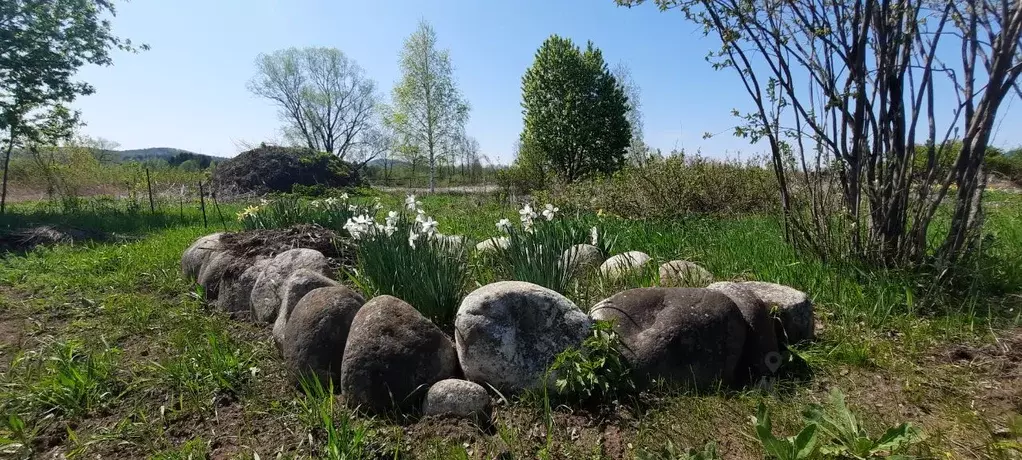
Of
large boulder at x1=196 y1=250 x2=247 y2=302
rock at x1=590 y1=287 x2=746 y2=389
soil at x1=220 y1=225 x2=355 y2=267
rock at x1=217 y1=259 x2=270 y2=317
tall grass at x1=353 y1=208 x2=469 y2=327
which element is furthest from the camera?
soil at x1=220 y1=225 x2=355 y2=267

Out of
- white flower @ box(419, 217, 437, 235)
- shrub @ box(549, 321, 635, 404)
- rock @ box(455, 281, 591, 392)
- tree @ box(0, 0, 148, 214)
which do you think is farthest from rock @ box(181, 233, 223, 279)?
tree @ box(0, 0, 148, 214)

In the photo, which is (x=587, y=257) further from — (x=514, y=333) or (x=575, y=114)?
(x=575, y=114)

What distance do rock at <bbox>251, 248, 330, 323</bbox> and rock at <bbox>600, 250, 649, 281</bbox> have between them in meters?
1.95

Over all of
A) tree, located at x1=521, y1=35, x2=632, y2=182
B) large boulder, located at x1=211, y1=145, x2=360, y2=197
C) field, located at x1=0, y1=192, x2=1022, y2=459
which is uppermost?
tree, located at x1=521, y1=35, x2=632, y2=182

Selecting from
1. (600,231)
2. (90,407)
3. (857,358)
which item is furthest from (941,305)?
(90,407)

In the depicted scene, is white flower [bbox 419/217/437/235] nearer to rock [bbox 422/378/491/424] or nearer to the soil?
the soil

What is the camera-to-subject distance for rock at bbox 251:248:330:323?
355 cm

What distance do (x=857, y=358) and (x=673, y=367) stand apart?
927mm

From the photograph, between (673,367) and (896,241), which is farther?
(896,241)

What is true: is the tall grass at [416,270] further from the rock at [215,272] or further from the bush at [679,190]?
the bush at [679,190]

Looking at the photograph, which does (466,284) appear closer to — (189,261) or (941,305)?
(941,305)

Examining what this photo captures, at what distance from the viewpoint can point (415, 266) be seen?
3.08 meters

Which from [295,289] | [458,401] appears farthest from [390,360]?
[295,289]

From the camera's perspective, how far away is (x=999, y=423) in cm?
195
